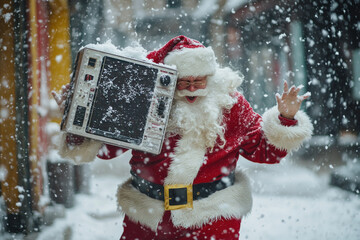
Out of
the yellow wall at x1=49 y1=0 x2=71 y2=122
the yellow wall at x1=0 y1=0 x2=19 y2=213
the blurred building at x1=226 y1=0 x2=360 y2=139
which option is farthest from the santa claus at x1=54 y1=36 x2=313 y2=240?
the blurred building at x1=226 y1=0 x2=360 y2=139

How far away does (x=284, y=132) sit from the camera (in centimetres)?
135

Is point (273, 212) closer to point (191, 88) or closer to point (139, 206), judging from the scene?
point (139, 206)

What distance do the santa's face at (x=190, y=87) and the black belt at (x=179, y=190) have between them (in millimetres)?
371

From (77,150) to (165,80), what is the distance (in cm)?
47

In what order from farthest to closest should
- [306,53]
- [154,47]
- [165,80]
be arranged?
[306,53]
[154,47]
[165,80]

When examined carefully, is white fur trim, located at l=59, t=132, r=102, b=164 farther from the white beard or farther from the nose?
the nose

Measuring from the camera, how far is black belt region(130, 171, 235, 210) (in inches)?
52.8

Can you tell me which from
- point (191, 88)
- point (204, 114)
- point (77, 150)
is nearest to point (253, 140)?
point (204, 114)

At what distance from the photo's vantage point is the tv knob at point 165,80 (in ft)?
A: 3.99

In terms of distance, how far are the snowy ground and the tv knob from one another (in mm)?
1623

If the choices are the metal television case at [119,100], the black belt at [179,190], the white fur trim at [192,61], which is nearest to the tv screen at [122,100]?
the metal television case at [119,100]

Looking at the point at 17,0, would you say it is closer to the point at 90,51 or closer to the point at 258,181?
the point at 90,51

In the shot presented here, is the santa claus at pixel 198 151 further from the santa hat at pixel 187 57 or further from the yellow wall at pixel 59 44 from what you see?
the yellow wall at pixel 59 44

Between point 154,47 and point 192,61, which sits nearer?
point 192,61
